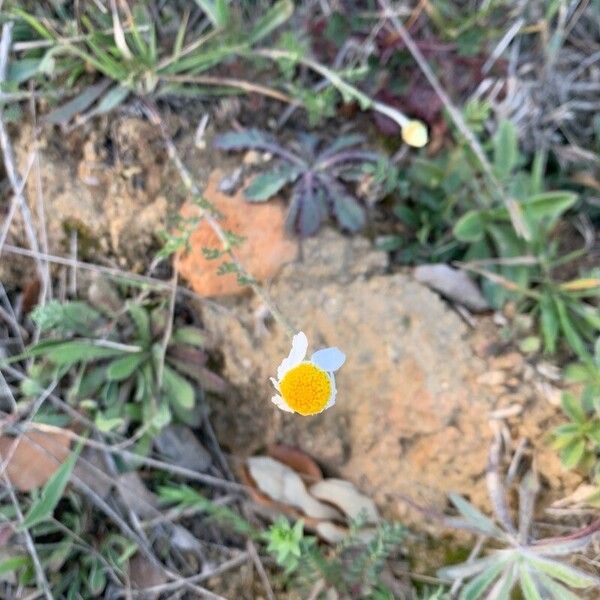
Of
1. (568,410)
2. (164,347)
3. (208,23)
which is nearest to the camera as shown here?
(568,410)

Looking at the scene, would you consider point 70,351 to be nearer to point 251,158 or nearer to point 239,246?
point 239,246

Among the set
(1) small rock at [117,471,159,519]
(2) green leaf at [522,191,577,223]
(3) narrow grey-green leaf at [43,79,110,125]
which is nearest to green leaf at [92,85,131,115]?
(3) narrow grey-green leaf at [43,79,110,125]

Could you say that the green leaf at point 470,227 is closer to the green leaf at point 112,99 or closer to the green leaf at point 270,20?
the green leaf at point 270,20

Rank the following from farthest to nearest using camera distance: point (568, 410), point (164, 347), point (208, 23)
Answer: point (208, 23) → point (164, 347) → point (568, 410)

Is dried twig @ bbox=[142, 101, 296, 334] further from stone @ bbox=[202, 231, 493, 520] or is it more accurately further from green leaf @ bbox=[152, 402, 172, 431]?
green leaf @ bbox=[152, 402, 172, 431]

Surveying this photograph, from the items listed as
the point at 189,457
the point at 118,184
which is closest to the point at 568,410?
the point at 189,457

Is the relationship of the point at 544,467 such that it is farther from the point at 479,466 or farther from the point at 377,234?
the point at 377,234

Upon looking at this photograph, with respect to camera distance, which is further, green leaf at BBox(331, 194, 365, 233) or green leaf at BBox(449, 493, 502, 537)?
green leaf at BBox(331, 194, 365, 233)

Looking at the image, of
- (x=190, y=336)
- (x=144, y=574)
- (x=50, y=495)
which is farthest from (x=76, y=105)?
(x=144, y=574)
